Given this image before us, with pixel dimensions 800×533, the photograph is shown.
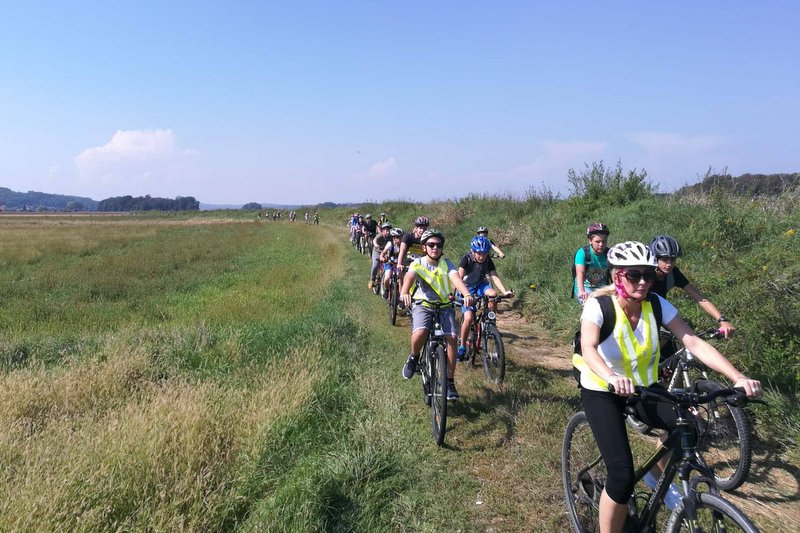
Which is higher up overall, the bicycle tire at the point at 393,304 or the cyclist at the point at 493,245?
the cyclist at the point at 493,245

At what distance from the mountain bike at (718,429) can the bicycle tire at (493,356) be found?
1754mm

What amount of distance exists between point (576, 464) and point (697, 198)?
11.3 metres

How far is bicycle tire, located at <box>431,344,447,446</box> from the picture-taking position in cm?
483

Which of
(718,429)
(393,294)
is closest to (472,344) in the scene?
(718,429)

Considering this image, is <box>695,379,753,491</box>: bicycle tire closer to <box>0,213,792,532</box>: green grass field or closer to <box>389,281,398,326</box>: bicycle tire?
<box>0,213,792,532</box>: green grass field

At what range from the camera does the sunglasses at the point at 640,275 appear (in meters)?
2.95

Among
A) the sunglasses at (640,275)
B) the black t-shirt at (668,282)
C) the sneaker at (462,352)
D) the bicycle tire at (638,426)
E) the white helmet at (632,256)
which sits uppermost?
the white helmet at (632,256)

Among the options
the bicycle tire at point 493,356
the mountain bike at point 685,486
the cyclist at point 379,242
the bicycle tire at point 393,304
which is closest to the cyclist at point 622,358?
the mountain bike at point 685,486

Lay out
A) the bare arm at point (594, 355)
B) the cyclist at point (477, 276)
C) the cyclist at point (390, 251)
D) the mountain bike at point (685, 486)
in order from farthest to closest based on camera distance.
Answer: the cyclist at point (390, 251) < the cyclist at point (477, 276) < the bare arm at point (594, 355) < the mountain bike at point (685, 486)

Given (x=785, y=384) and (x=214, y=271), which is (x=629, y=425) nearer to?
(x=785, y=384)

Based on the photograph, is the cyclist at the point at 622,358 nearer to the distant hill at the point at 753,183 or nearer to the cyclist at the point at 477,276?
the cyclist at the point at 477,276

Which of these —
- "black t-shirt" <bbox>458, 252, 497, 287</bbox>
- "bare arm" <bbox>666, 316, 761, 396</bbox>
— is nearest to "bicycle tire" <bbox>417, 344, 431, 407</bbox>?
"black t-shirt" <bbox>458, 252, 497, 287</bbox>

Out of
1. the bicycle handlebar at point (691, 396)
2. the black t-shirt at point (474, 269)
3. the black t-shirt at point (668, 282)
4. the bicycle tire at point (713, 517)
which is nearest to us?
the bicycle tire at point (713, 517)

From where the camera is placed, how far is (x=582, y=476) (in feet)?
11.7
